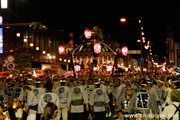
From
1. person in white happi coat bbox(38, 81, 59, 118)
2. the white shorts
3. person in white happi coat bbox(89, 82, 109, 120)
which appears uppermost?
person in white happi coat bbox(38, 81, 59, 118)

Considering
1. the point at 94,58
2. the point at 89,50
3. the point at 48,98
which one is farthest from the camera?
the point at 89,50

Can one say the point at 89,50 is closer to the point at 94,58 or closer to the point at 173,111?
the point at 94,58

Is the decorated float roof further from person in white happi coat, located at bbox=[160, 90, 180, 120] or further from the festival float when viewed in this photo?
person in white happi coat, located at bbox=[160, 90, 180, 120]

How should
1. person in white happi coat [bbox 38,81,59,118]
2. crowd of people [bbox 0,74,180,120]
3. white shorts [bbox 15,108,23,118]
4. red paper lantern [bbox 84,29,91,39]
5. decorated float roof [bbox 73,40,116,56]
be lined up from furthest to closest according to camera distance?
decorated float roof [bbox 73,40,116,56], red paper lantern [bbox 84,29,91,39], white shorts [bbox 15,108,23,118], person in white happi coat [bbox 38,81,59,118], crowd of people [bbox 0,74,180,120]

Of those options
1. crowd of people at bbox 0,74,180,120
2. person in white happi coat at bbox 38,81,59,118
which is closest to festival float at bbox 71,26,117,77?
crowd of people at bbox 0,74,180,120

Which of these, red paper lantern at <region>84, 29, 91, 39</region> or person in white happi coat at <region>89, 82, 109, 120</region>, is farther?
red paper lantern at <region>84, 29, 91, 39</region>

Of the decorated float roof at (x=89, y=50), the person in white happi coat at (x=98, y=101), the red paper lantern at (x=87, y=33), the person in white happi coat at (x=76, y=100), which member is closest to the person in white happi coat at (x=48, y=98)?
the person in white happi coat at (x=76, y=100)

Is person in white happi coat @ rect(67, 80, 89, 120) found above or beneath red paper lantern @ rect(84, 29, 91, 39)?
beneath

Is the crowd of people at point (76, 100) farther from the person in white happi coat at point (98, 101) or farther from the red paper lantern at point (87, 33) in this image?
the red paper lantern at point (87, 33)

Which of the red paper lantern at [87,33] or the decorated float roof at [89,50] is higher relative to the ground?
the red paper lantern at [87,33]

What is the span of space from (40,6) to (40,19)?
2.60 metres

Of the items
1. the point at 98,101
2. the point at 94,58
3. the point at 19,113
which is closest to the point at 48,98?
the point at 98,101

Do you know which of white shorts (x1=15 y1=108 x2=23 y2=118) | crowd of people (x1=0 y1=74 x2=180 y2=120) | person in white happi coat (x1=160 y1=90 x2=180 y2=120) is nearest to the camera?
person in white happi coat (x1=160 y1=90 x2=180 y2=120)

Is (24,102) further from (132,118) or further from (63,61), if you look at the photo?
(63,61)
